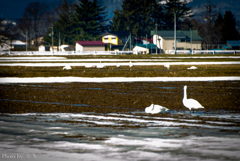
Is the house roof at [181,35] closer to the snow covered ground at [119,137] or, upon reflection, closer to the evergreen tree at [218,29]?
the evergreen tree at [218,29]

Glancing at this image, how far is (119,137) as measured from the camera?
7852 mm

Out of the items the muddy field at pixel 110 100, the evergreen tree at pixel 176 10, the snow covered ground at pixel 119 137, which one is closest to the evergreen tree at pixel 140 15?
the evergreen tree at pixel 176 10

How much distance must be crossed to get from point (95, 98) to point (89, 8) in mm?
100086

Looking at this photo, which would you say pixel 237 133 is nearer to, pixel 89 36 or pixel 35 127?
pixel 35 127

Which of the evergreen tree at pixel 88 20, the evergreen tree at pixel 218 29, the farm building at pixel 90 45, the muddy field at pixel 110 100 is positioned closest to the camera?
the muddy field at pixel 110 100

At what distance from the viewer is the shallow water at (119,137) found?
6.67m

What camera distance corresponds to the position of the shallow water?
6.67 metres

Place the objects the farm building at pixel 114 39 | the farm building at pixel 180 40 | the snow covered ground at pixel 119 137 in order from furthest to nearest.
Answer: the farm building at pixel 114 39
the farm building at pixel 180 40
the snow covered ground at pixel 119 137

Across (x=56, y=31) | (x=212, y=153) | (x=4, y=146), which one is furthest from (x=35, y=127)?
(x=56, y=31)

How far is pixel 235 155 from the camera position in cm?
652

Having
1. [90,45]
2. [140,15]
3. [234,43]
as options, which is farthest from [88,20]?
[234,43]

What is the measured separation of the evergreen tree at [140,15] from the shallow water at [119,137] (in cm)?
10744

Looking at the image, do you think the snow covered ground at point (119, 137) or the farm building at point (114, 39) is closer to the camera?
the snow covered ground at point (119, 137)

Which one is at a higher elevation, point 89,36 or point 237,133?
point 89,36
